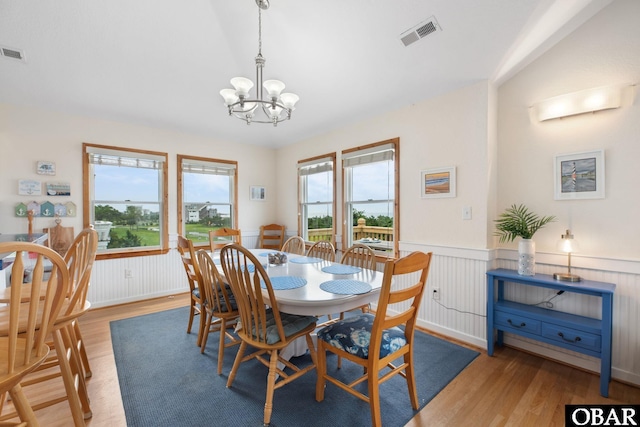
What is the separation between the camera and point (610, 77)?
2172mm

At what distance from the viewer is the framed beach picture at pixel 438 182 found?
2.81 metres

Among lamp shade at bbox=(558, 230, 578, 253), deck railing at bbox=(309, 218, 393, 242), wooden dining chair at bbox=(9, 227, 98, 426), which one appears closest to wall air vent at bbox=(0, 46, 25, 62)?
wooden dining chair at bbox=(9, 227, 98, 426)

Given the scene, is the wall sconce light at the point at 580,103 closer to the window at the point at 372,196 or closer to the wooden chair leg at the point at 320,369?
the window at the point at 372,196

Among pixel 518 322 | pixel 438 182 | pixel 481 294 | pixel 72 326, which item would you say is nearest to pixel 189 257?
pixel 72 326

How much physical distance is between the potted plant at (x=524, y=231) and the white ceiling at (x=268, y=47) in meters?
1.29

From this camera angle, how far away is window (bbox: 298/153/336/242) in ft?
13.9

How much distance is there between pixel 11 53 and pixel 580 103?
4759 mm

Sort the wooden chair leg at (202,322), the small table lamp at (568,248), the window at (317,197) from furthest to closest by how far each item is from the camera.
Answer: the window at (317,197) < the wooden chair leg at (202,322) < the small table lamp at (568,248)

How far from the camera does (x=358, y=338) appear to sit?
5.46ft

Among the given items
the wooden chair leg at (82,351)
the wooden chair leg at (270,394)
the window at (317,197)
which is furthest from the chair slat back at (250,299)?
the window at (317,197)

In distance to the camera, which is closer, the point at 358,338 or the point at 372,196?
the point at 358,338

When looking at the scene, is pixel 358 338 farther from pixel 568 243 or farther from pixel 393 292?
pixel 568 243

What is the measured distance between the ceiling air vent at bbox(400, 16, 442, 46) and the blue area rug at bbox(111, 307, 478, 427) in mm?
2627

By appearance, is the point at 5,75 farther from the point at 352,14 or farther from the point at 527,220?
the point at 527,220
